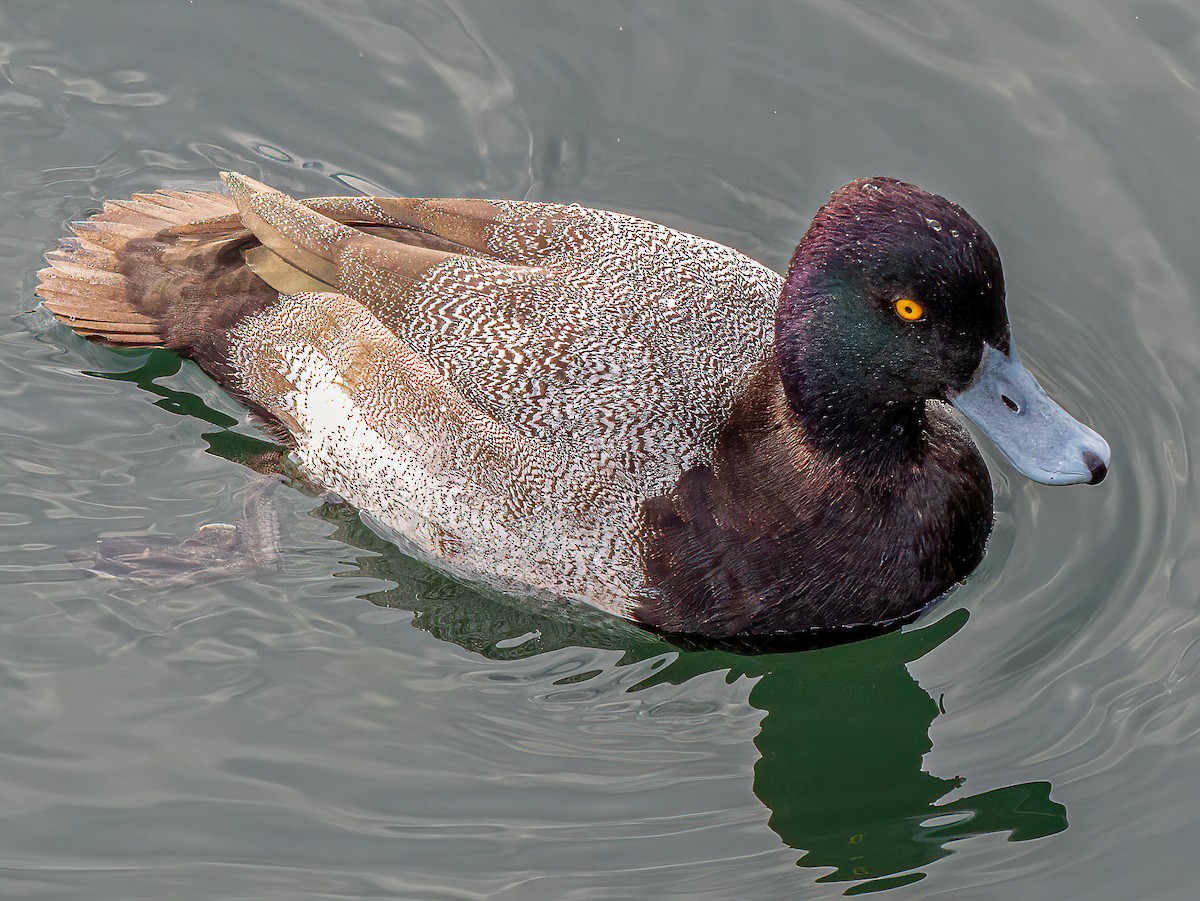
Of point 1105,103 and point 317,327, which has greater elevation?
point 1105,103

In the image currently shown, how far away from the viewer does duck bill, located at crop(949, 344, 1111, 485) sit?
5809 mm

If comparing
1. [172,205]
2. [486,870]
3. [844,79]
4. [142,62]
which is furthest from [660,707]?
[142,62]

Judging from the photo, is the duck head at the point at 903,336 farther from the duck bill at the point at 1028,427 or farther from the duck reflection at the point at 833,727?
the duck reflection at the point at 833,727

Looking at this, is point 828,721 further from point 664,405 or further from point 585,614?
point 664,405

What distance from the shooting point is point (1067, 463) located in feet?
19.1

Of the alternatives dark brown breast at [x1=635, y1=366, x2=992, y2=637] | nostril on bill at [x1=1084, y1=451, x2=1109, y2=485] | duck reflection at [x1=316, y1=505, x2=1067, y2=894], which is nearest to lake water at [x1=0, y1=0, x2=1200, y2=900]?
duck reflection at [x1=316, y1=505, x2=1067, y2=894]

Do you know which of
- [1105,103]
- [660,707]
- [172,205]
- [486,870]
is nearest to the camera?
[486,870]

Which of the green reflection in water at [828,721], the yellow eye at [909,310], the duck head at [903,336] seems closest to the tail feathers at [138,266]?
the green reflection in water at [828,721]

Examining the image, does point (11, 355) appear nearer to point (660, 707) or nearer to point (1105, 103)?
point (660, 707)

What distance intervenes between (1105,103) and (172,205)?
16.3 ft

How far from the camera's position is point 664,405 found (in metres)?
6.08

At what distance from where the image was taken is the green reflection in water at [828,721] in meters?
5.81

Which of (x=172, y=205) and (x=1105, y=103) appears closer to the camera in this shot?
(x=172, y=205)

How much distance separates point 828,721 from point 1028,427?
1.51 meters
